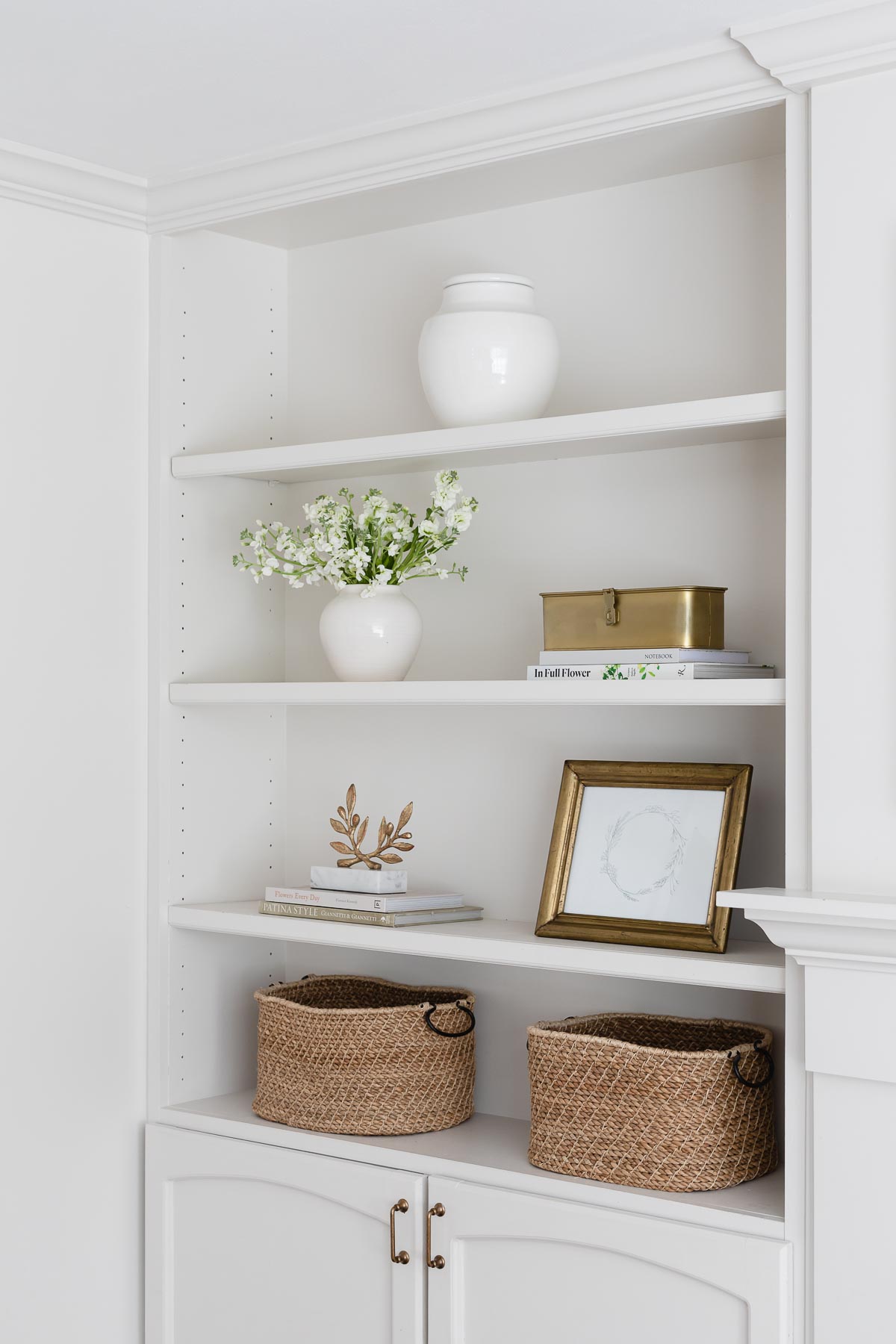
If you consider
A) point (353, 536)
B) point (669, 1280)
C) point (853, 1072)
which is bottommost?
point (669, 1280)

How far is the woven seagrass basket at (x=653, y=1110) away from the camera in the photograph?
1.93m

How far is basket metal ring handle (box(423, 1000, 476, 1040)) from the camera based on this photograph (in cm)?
225

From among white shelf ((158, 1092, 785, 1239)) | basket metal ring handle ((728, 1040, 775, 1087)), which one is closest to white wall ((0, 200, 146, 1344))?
white shelf ((158, 1092, 785, 1239))

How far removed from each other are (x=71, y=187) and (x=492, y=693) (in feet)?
3.51

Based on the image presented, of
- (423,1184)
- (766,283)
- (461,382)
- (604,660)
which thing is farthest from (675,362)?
(423,1184)

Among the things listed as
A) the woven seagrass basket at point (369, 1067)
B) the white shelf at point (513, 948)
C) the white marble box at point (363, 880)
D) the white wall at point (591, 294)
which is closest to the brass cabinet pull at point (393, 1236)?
the woven seagrass basket at point (369, 1067)

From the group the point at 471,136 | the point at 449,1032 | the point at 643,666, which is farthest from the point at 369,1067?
the point at 471,136

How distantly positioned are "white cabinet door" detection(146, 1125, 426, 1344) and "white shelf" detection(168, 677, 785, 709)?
0.71m

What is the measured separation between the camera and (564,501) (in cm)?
237

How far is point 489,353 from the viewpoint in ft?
7.04

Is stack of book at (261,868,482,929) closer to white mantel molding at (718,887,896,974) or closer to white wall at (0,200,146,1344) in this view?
white wall at (0,200,146,1344)

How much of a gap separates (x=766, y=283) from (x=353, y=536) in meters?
0.74

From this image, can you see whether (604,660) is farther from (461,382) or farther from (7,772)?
(7,772)

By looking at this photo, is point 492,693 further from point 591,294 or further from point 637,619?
point 591,294
